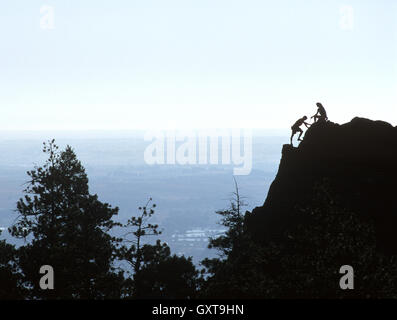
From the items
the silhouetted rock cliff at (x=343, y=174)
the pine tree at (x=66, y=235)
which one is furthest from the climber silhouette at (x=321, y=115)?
the pine tree at (x=66, y=235)

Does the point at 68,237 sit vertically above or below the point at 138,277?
above

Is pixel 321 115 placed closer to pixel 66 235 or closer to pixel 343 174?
pixel 343 174

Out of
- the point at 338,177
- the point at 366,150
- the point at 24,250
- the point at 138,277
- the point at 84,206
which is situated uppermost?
the point at 366,150

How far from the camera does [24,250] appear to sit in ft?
95.5

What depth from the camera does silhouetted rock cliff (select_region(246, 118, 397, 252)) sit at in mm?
28266

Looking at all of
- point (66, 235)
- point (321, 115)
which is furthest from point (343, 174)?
point (66, 235)

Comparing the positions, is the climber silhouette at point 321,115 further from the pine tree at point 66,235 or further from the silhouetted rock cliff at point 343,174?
the pine tree at point 66,235

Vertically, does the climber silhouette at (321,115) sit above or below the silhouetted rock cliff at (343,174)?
above

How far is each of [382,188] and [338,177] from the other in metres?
3.13

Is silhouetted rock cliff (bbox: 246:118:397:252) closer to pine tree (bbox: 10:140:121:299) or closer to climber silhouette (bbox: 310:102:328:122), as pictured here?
climber silhouette (bbox: 310:102:328:122)

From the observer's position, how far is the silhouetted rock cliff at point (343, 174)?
28.3 m

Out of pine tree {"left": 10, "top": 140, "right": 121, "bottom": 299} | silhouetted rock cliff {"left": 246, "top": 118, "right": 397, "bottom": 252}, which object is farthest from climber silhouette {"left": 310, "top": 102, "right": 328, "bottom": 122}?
pine tree {"left": 10, "top": 140, "right": 121, "bottom": 299}

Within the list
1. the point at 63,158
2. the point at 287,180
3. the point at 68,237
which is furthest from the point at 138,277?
the point at 287,180
